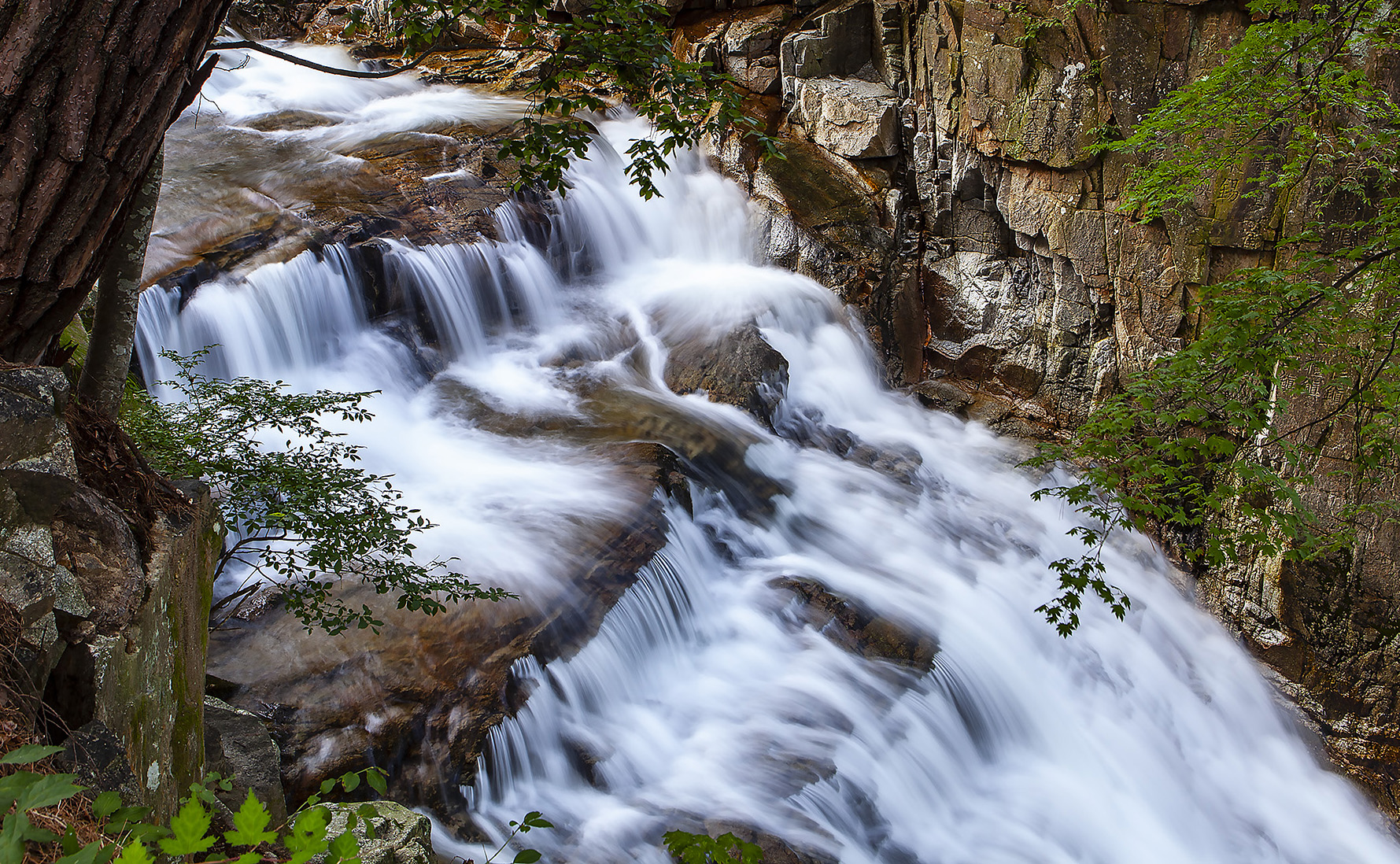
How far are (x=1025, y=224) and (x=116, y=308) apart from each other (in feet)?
26.5

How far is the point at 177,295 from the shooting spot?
6.76 meters

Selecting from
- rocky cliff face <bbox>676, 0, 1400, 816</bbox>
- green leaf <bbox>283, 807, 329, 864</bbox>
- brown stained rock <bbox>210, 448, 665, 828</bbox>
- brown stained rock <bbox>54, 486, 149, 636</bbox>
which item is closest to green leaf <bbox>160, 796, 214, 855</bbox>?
green leaf <bbox>283, 807, 329, 864</bbox>

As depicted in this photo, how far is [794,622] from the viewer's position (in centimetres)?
572

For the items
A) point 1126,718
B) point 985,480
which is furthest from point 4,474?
point 985,480

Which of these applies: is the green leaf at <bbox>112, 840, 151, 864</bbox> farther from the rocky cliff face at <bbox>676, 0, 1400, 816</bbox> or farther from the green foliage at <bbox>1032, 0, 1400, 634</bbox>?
the rocky cliff face at <bbox>676, 0, 1400, 816</bbox>

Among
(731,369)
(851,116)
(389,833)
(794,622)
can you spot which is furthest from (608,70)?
(851,116)

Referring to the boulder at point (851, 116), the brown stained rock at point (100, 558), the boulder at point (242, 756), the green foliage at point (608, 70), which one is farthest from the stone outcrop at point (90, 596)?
the boulder at point (851, 116)

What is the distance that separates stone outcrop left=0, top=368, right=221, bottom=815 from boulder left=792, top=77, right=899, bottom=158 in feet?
30.1

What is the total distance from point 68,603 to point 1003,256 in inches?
356

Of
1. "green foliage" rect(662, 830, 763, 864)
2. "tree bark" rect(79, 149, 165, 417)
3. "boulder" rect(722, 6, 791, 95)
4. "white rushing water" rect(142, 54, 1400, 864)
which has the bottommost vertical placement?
"white rushing water" rect(142, 54, 1400, 864)

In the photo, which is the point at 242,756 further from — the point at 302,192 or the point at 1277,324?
the point at 302,192

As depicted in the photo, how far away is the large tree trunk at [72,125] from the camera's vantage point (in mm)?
1680

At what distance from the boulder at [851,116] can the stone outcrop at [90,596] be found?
30.1 ft

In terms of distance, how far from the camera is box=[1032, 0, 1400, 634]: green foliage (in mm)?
3756
